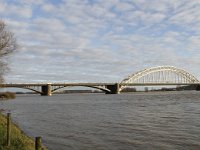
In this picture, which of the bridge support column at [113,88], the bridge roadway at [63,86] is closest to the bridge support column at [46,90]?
the bridge roadway at [63,86]

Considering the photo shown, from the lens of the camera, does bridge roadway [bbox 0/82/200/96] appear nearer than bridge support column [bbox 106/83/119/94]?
Yes

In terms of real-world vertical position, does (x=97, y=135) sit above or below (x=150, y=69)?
below

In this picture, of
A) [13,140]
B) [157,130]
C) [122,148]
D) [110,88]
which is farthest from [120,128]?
[110,88]

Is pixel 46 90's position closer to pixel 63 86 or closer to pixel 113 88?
pixel 63 86

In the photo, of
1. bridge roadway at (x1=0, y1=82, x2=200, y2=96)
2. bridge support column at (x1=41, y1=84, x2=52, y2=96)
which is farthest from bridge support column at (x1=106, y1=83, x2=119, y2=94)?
bridge support column at (x1=41, y1=84, x2=52, y2=96)

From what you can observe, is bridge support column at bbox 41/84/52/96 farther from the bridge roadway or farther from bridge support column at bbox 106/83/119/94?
bridge support column at bbox 106/83/119/94

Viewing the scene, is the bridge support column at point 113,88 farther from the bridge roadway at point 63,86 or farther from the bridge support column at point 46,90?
the bridge support column at point 46,90

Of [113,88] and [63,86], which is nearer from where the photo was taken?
[63,86]

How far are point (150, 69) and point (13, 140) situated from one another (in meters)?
151

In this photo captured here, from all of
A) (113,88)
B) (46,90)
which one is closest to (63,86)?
(46,90)

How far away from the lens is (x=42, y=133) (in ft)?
83.1

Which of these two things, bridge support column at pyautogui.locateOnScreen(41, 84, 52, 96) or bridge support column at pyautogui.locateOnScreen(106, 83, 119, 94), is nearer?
bridge support column at pyautogui.locateOnScreen(41, 84, 52, 96)

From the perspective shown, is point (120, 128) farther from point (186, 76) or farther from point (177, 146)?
point (186, 76)

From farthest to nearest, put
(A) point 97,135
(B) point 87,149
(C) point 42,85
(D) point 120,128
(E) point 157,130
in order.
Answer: (C) point 42,85
(D) point 120,128
(E) point 157,130
(A) point 97,135
(B) point 87,149
